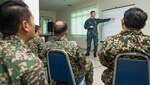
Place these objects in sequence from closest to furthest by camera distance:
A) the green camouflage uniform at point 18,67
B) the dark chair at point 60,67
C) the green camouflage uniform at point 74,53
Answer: the green camouflage uniform at point 18,67
the dark chair at point 60,67
the green camouflage uniform at point 74,53

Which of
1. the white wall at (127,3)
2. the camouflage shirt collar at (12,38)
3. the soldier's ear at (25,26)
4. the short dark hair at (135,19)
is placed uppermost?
the white wall at (127,3)

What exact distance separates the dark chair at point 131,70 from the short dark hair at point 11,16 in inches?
32.4

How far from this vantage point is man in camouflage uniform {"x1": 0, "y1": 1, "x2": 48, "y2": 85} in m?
0.78

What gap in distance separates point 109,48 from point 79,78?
0.64 m

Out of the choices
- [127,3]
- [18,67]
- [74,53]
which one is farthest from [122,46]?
[127,3]

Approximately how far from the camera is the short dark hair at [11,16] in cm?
87

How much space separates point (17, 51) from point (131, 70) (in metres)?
0.91

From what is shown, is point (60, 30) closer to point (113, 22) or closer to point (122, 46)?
point (122, 46)

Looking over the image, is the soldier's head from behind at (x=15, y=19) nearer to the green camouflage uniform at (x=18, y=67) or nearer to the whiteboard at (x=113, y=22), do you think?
the green camouflage uniform at (x=18, y=67)

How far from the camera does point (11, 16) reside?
87 centimetres

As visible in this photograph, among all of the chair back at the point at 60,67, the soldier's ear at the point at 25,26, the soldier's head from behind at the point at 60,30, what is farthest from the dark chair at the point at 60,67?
the soldier's ear at the point at 25,26

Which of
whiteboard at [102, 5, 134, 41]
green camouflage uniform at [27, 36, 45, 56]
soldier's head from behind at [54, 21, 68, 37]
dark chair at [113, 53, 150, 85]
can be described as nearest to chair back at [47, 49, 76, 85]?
soldier's head from behind at [54, 21, 68, 37]

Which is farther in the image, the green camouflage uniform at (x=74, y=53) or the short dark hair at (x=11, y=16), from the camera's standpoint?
the green camouflage uniform at (x=74, y=53)

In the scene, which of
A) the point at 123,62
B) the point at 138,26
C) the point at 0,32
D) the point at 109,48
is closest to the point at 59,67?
the point at 109,48
